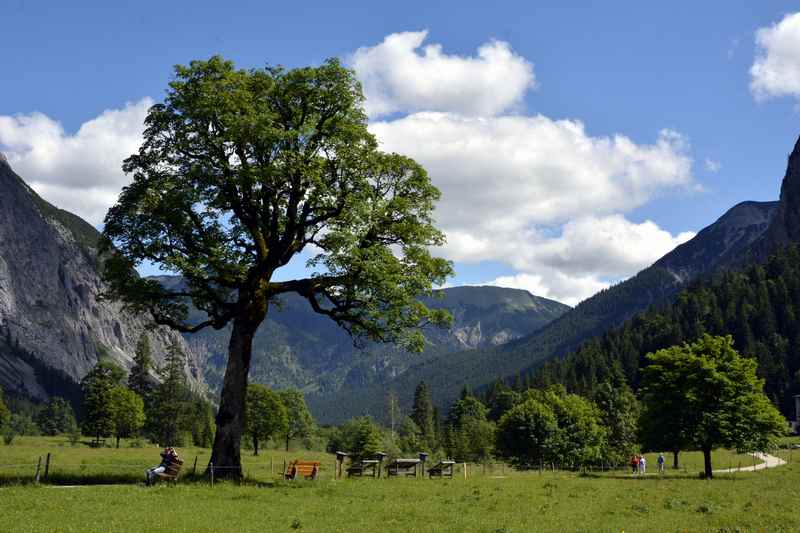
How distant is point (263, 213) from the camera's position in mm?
30953

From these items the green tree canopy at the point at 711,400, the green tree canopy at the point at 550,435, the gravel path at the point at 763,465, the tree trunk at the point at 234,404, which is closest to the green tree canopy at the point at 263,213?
the tree trunk at the point at 234,404

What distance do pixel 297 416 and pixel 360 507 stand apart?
123 metres

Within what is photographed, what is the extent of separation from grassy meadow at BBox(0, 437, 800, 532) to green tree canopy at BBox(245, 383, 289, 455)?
7493cm

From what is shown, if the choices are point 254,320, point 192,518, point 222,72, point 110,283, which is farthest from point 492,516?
point 222,72

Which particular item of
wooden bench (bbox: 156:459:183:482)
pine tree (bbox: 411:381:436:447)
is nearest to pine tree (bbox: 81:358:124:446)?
pine tree (bbox: 411:381:436:447)

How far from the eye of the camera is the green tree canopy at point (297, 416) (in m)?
140

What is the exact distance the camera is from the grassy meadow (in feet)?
61.4

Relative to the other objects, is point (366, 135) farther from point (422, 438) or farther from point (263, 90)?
point (422, 438)

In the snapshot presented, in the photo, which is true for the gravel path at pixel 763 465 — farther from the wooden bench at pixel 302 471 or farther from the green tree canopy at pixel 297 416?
the green tree canopy at pixel 297 416

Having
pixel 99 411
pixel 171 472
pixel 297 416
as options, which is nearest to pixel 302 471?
pixel 171 472

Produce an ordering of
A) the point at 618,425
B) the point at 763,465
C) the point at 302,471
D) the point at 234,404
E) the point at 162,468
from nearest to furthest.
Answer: the point at 162,468 < the point at 234,404 < the point at 302,471 < the point at 763,465 < the point at 618,425

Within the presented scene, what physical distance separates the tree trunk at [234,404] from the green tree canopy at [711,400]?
36.4 meters

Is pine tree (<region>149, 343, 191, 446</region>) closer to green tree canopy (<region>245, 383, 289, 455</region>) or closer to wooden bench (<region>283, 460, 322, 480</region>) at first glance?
green tree canopy (<region>245, 383, 289, 455</region>)

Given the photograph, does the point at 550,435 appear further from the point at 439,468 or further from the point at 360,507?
the point at 360,507
